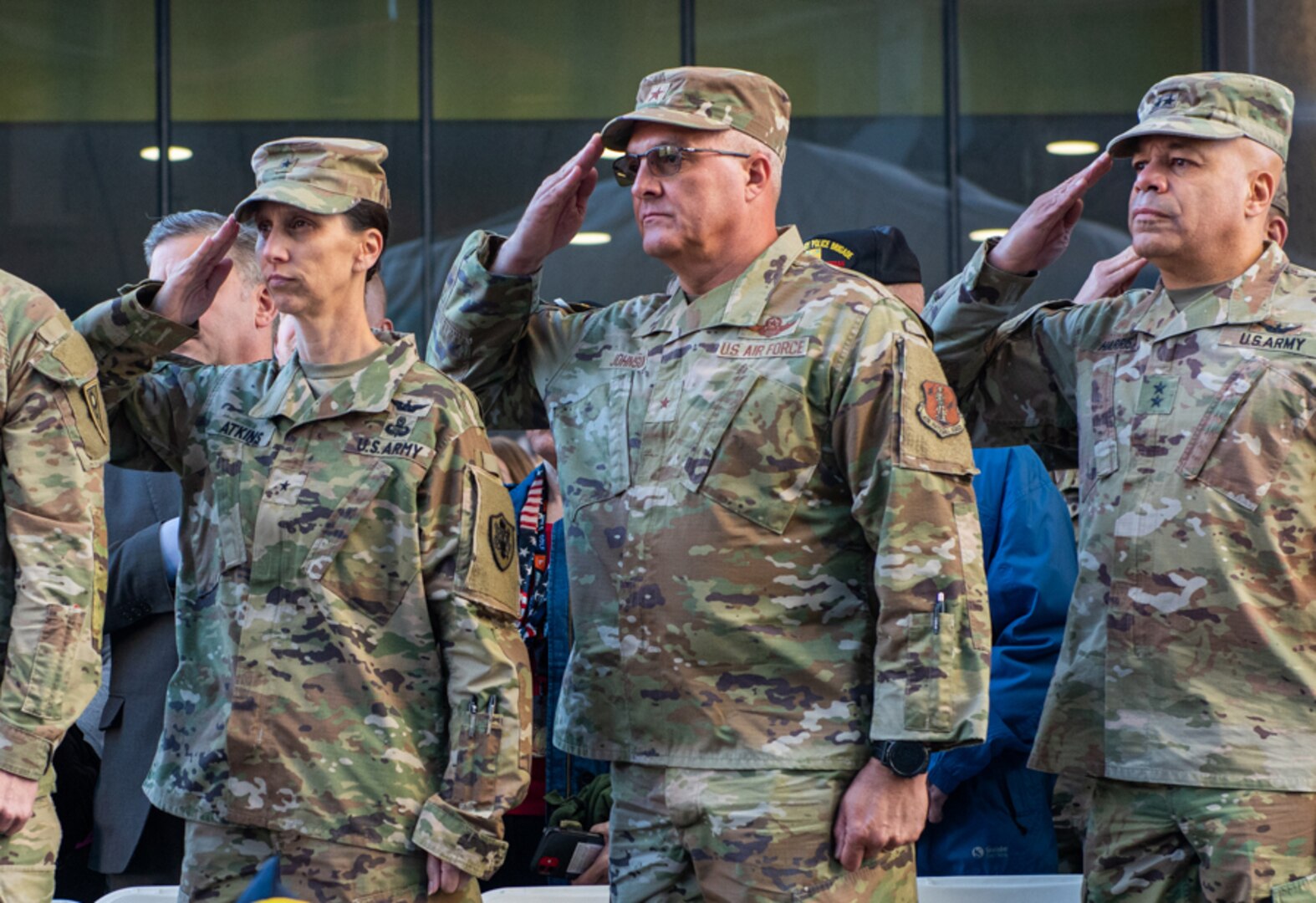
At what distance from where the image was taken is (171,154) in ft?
31.8

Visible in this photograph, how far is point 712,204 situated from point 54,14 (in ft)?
23.9

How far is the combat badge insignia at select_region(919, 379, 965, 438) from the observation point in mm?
3391

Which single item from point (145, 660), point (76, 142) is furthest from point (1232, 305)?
point (76, 142)

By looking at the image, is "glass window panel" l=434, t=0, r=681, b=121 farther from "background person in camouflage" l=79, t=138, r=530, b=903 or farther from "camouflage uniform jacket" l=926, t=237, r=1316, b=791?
"camouflage uniform jacket" l=926, t=237, r=1316, b=791

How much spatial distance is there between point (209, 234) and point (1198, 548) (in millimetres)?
2542

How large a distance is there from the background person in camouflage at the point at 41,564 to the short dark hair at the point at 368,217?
2.05 feet

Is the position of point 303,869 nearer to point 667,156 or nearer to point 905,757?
point 905,757

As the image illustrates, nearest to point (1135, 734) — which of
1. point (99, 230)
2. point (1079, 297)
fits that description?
point (1079, 297)

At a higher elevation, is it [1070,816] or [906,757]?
[906,757]

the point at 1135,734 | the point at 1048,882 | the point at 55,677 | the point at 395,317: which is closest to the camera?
the point at 55,677

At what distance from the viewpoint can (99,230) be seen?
9.60 metres

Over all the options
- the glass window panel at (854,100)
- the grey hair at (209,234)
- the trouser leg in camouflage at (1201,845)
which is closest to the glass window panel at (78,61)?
the glass window panel at (854,100)

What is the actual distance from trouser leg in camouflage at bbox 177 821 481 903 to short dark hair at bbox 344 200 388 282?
1.21m

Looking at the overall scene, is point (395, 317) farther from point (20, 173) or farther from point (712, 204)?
point (712, 204)
